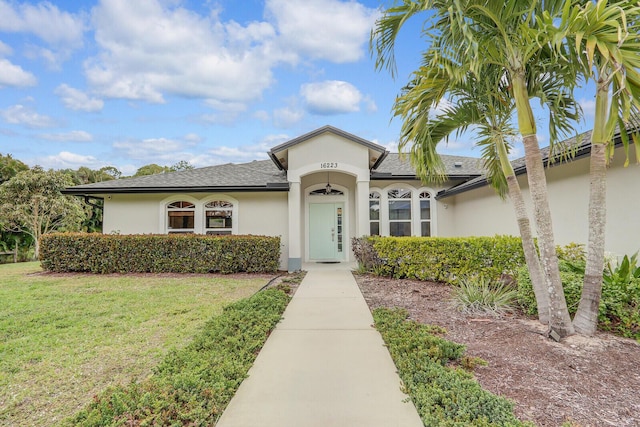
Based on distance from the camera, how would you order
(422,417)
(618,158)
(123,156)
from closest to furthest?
(422,417)
(618,158)
(123,156)

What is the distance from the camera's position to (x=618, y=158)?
19.8ft

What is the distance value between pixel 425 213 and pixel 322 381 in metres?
11.4

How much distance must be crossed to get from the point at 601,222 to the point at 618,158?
3.14 metres

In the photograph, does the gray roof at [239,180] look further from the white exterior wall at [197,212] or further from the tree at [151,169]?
the tree at [151,169]

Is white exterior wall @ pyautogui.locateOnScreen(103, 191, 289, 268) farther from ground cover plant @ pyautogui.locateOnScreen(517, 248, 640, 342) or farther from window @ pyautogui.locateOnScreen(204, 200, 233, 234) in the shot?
ground cover plant @ pyautogui.locateOnScreen(517, 248, 640, 342)

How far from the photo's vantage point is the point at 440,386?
283cm

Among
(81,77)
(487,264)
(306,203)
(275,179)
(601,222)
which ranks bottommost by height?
(487,264)

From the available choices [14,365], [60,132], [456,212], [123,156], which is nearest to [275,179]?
[456,212]

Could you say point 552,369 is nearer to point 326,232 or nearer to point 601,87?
point 601,87

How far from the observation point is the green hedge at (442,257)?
22.6ft

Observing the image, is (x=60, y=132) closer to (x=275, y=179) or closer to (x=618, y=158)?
(x=275, y=179)

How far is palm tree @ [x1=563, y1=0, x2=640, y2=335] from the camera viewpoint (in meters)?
3.21

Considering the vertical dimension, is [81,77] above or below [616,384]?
above

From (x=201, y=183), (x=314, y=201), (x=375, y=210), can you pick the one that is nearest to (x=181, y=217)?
(x=201, y=183)
